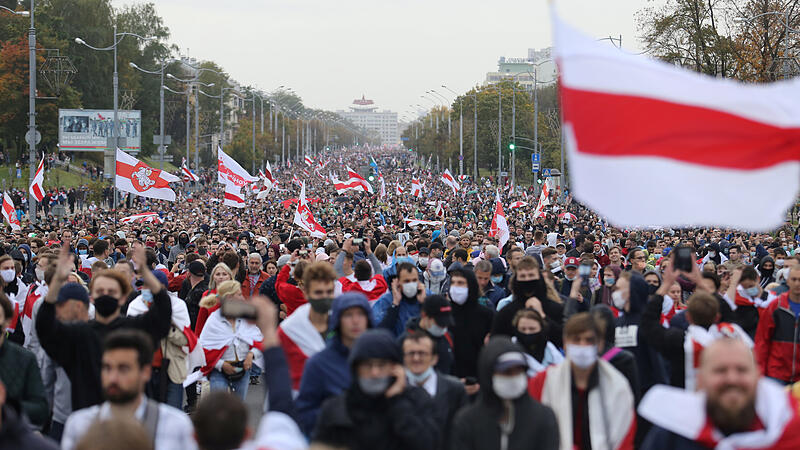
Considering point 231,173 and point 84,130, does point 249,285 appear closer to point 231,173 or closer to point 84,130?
point 231,173

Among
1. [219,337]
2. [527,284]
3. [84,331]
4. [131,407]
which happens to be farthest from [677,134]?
[219,337]

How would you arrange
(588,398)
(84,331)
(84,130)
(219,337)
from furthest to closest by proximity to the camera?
1. (84,130)
2. (219,337)
3. (84,331)
4. (588,398)

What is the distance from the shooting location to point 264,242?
18.1 m

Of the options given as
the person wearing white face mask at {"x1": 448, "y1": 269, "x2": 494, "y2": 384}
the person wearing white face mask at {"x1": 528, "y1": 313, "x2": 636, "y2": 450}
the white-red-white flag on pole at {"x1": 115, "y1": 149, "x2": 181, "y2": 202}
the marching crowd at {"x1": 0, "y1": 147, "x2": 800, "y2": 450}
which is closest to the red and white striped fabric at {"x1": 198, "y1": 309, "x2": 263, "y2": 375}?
the marching crowd at {"x1": 0, "y1": 147, "x2": 800, "y2": 450}

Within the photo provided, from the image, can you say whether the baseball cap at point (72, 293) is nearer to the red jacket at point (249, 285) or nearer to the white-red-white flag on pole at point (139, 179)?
the red jacket at point (249, 285)

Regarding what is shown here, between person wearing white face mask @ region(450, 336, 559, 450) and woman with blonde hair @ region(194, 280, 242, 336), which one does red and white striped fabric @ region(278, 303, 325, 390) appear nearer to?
person wearing white face mask @ region(450, 336, 559, 450)

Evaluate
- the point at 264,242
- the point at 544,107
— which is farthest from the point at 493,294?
the point at 544,107

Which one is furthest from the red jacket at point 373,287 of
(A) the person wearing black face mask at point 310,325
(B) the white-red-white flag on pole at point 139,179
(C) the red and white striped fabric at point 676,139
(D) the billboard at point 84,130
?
(D) the billboard at point 84,130

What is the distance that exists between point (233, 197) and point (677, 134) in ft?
87.1

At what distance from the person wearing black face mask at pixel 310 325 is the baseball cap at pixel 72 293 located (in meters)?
1.39

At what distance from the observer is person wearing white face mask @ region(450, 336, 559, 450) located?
5.21 meters

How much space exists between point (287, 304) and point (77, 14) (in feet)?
260

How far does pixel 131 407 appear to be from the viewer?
17.2 ft

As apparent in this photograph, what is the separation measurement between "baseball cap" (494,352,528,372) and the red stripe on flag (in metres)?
0.96
